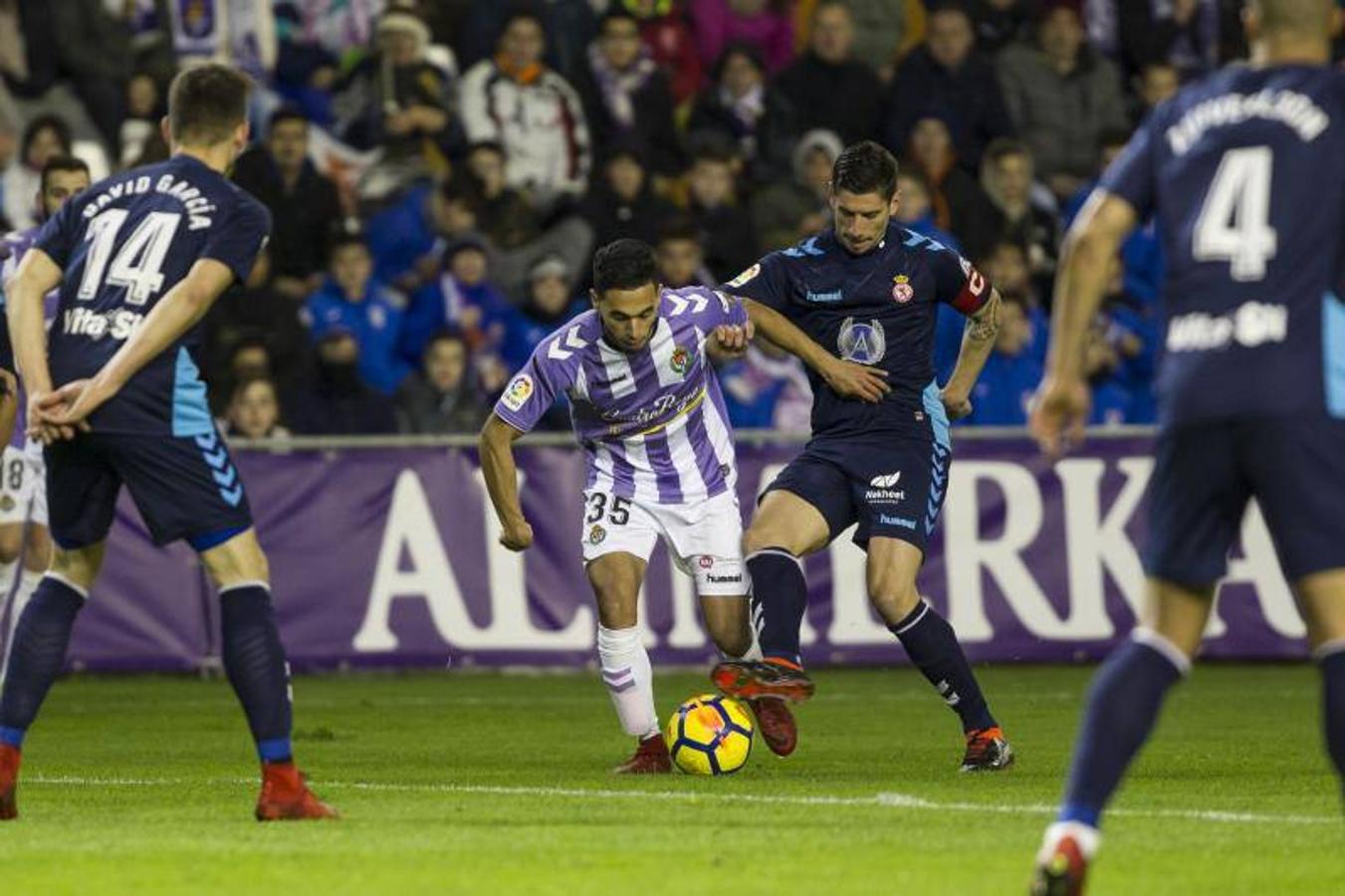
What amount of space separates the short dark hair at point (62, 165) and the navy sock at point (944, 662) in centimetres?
414

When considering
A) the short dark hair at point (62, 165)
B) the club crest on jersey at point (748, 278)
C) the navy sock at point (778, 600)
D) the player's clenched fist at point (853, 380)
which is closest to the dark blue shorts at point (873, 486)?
the player's clenched fist at point (853, 380)

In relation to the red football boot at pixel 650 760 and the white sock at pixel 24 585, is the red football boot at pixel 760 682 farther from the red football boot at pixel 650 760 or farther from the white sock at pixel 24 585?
the white sock at pixel 24 585

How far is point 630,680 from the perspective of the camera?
10.4 metres

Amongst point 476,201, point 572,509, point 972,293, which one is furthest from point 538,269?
point 972,293

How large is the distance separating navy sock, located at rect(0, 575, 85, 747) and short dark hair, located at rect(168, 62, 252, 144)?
145 centimetres

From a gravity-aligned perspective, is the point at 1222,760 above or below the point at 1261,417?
below

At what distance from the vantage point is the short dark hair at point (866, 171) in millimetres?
10609

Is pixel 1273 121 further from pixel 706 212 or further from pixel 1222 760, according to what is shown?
pixel 706 212

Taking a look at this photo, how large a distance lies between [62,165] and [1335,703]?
23.9 feet

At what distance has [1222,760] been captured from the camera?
10562 millimetres

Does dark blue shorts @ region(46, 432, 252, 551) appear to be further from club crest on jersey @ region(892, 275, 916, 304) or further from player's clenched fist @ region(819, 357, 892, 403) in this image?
club crest on jersey @ region(892, 275, 916, 304)

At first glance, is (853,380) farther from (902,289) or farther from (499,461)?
(499,461)

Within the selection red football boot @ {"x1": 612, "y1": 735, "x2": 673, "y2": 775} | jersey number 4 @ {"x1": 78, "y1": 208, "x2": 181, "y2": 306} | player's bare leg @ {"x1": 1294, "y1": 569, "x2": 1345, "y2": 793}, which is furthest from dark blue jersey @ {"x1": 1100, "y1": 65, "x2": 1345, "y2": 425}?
red football boot @ {"x1": 612, "y1": 735, "x2": 673, "y2": 775}

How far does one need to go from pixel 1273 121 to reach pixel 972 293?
15.4 ft
